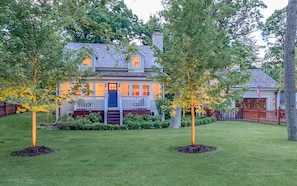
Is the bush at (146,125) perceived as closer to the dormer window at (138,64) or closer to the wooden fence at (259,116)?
the dormer window at (138,64)

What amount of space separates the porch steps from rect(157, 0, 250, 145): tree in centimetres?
933

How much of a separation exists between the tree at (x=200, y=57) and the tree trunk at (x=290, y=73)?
3.19 metres

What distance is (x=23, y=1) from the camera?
797 centimetres

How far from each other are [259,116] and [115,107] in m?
10.5

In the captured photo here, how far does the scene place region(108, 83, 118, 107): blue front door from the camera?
2016 centimetres

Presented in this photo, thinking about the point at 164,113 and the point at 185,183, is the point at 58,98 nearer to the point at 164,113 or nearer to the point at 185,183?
the point at 185,183

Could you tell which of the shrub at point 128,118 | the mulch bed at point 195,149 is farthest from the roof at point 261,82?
the mulch bed at point 195,149

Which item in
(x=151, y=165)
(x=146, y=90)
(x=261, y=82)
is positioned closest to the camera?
(x=151, y=165)

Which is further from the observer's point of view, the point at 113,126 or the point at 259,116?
the point at 259,116

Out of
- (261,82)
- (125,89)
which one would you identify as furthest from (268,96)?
(125,89)

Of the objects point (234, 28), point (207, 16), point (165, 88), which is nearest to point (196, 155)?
point (165, 88)

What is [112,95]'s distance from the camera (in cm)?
2023

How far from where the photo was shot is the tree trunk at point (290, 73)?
10.7 m

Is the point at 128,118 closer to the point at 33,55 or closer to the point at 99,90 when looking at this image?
the point at 99,90
